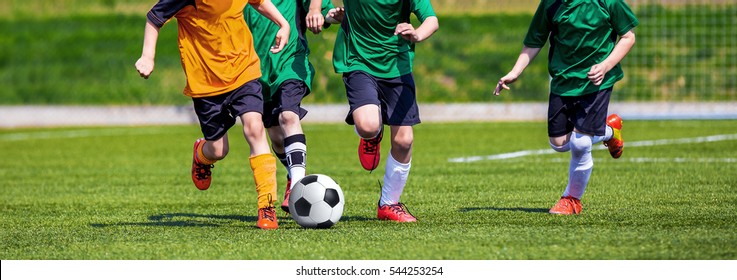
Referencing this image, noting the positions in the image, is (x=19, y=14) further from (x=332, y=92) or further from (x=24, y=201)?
(x=24, y=201)

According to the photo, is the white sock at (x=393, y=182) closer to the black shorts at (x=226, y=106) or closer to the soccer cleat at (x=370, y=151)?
the soccer cleat at (x=370, y=151)

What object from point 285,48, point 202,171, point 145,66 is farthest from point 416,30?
point 202,171

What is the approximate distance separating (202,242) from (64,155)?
317 inches

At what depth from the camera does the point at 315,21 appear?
719cm

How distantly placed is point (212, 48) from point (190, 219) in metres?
1.20

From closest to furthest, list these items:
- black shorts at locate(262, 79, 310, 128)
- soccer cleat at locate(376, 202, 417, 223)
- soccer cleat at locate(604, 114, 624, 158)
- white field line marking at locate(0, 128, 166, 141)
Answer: soccer cleat at locate(376, 202, 417, 223) → black shorts at locate(262, 79, 310, 128) → soccer cleat at locate(604, 114, 624, 158) → white field line marking at locate(0, 128, 166, 141)

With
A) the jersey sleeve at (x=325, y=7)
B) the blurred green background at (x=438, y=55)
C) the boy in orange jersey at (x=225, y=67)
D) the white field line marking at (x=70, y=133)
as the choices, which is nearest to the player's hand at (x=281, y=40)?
the boy in orange jersey at (x=225, y=67)

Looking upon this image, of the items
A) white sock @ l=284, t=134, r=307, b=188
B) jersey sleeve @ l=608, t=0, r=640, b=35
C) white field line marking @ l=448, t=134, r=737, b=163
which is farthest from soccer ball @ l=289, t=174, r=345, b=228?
white field line marking @ l=448, t=134, r=737, b=163

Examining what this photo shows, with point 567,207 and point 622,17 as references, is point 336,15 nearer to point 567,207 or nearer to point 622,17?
point 622,17

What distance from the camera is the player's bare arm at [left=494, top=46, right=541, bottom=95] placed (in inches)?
275

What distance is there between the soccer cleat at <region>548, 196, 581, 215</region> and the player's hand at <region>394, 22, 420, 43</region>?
142 cm

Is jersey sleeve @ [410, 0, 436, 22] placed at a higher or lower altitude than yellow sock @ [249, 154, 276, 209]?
higher

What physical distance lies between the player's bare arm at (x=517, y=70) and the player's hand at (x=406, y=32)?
648mm

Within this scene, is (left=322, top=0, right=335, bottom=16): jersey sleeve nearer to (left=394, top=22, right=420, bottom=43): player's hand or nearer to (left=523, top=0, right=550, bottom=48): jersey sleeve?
(left=394, top=22, right=420, bottom=43): player's hand
